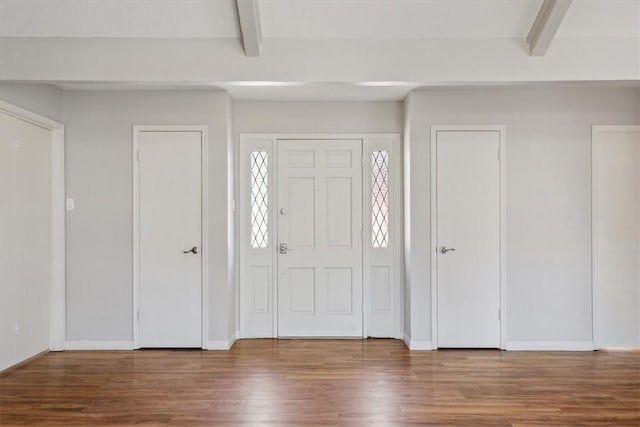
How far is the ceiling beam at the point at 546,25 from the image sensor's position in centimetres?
315

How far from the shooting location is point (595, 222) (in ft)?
14.9

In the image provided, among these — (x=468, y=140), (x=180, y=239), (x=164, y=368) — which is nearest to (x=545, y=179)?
(x=468, y=140)

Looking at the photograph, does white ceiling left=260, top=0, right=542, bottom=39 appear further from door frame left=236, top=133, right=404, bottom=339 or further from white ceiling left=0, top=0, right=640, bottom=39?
door frame left=236, top=133, right=404, bottom=339

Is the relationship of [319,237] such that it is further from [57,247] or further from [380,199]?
[57,247]

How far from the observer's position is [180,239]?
15.2ft

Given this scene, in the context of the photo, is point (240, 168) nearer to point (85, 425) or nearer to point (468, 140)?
point (468, 140)

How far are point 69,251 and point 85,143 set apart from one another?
3.43 feet

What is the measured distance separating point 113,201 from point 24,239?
2.65 ft

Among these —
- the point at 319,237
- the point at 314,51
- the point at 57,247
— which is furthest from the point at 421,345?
the point at 57,247

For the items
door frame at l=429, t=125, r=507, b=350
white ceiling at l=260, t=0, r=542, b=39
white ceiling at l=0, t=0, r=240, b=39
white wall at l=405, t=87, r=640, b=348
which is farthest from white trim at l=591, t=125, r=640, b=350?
A: white ceiling at l=0, t=0, r=240, b=39

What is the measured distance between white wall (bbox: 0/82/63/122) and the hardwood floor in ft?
7.19

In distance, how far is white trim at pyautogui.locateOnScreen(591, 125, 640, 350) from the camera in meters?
4.54

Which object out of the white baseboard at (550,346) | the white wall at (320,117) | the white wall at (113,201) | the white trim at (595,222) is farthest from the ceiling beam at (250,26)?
the white baseboard at (550,346)

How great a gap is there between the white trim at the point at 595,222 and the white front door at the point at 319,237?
7.21ft
